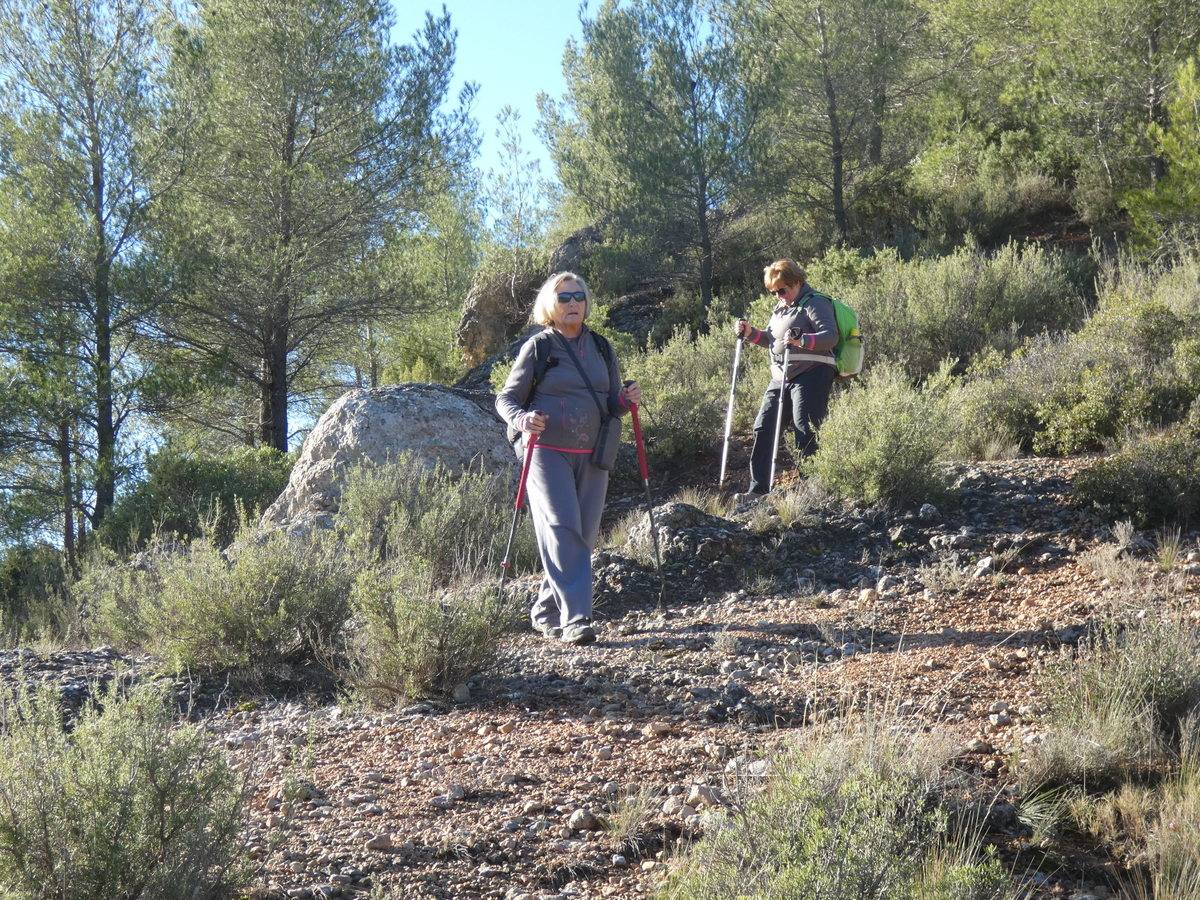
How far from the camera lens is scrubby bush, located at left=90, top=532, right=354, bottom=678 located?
17.7 ft

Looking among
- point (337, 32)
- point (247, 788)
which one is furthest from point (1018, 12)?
point (247, 788)

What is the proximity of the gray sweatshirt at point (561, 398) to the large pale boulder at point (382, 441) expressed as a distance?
4.15 meters

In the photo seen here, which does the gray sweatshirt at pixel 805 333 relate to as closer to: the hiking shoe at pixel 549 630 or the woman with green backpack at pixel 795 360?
the woman with green backpack at pixel 795 360

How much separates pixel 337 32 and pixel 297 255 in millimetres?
3528

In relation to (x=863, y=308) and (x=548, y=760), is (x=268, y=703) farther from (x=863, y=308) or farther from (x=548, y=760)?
(x=863, y=308)

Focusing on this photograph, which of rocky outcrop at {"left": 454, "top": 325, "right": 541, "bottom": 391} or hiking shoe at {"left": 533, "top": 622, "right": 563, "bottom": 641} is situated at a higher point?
rocky outcrop at {"left": 454, "top": 325, "right": 541, "bottom": 391}

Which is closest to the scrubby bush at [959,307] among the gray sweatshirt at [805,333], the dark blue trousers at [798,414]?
the dark blue trousers at [798,414]

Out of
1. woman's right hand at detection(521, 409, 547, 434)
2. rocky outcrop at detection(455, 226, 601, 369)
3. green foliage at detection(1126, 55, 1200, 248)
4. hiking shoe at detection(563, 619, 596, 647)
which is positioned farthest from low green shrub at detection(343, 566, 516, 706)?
rocky outcrop at detection(455, 226, 601, 369)

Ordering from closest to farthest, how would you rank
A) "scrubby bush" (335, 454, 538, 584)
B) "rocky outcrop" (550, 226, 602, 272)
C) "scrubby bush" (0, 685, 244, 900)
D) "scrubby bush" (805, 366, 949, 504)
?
"scrubby bush" (0, 685, 244, 900)
"scrubby bush" (805, 366, 949, 504)
"scrubby bush" (335, 454, 538, 584)
"rocky outcrop" (550, 226, 602, 272)

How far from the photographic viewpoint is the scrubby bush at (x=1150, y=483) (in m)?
6.33

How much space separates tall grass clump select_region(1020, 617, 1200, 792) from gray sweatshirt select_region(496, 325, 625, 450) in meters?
2.63

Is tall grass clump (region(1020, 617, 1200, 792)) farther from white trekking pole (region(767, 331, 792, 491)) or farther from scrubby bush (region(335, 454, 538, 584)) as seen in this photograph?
scrubby bush (region(335, 454, 538, 584))

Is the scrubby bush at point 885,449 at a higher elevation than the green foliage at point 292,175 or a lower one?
lower

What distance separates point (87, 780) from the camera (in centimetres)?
264
